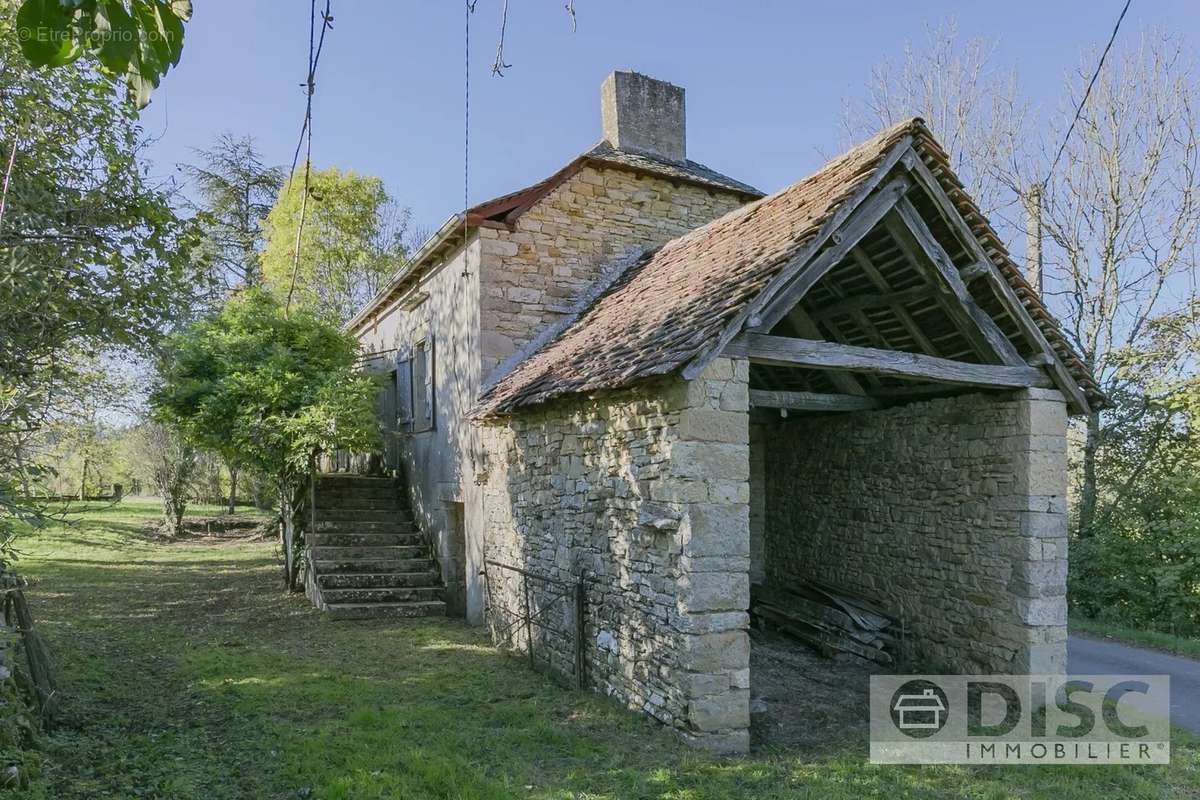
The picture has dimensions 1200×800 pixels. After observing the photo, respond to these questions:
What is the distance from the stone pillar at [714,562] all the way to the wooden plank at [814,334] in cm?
253

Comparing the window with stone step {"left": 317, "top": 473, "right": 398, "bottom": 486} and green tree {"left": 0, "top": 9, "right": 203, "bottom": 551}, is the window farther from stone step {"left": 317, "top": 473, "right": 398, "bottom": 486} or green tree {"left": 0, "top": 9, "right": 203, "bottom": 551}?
green tree {"left": 0, "top": 9, "right": 203, "bottom": 551}

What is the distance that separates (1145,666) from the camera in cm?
854

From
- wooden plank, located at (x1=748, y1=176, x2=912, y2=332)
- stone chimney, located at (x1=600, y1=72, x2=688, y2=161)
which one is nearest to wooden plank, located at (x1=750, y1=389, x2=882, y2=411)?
wooden plank, located at (x1=748, y1=176, x2=912, y2=332)

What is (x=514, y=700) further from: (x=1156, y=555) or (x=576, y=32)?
(x=1156, y=555)

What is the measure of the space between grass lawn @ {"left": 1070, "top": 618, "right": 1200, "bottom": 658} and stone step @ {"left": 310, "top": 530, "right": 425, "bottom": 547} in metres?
Result: 10.1

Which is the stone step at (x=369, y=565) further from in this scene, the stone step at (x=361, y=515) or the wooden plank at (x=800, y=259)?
the wooden plank at (x=800, y=259)

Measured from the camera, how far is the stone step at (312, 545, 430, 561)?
11617 millimetres

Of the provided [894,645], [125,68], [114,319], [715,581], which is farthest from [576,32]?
[894,645]

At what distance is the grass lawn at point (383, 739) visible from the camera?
191 inches

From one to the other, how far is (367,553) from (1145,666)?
34.2 feet

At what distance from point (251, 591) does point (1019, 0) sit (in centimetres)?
1303

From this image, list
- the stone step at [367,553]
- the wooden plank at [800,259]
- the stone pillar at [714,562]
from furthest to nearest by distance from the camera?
1. the stone step at [367,553]
2. the stone pillar at [714,562]
3. the wooden plank at [800,259]

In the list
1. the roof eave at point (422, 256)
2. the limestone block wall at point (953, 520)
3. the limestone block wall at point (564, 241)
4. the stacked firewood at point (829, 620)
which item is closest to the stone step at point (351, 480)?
the roof eave at point (422, 256)

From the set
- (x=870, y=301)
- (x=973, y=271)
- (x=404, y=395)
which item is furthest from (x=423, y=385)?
(x=973, y=271)
